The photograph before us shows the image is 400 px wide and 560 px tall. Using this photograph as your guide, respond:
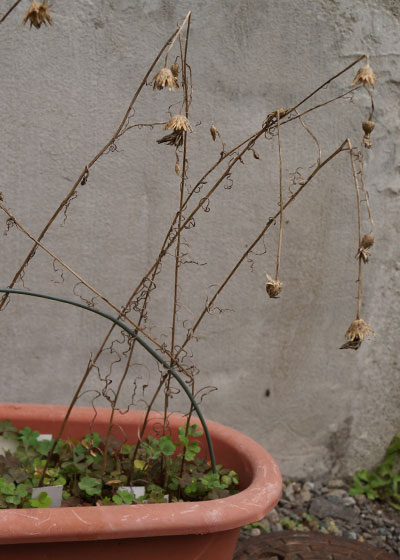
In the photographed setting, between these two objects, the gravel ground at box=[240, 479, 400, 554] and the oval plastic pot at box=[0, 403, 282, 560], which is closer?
the oval plastic pot at box=[0, 403, 282, 560]

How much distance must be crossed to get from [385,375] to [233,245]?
83cm

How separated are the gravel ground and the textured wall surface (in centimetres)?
19

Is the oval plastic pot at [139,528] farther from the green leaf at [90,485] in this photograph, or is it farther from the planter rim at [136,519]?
the green leaf at [90,485]

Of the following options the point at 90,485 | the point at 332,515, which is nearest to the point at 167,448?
the point at 90,485

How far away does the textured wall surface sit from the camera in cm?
193

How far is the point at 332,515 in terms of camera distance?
229 cm

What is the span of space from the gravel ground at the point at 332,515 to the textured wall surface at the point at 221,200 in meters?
0.19

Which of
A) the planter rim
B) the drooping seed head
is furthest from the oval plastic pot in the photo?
the drooping seed head

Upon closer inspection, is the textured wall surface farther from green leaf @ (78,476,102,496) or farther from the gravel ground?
green leaf @ (78,476,102,496)

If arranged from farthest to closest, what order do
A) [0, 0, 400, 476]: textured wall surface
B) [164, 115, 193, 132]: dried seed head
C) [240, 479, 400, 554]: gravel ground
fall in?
[240, 479, 400, 554]: gravel ground
[0, 0, 400, 476]: textured wall surface
[164, 115, 193, 132]: dried seed head

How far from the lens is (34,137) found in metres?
1.93

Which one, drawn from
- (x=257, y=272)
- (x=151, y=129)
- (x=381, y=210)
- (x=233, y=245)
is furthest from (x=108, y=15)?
(x=381, y=210)

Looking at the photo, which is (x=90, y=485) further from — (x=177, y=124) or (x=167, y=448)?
(x=177, y=124)

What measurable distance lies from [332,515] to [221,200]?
1.25 metres
